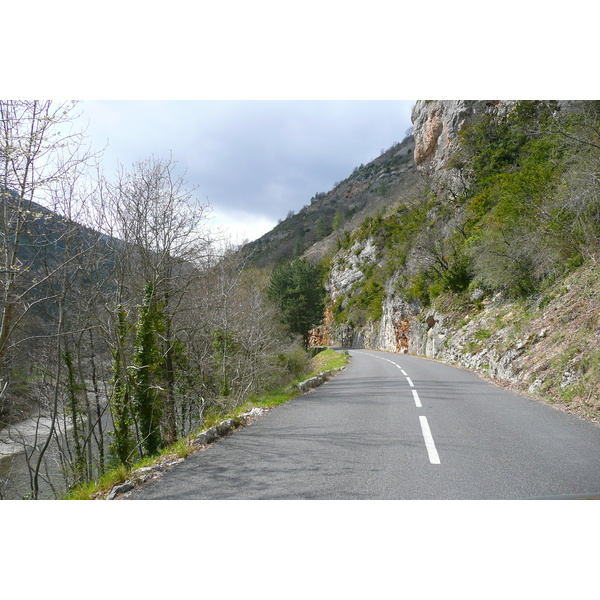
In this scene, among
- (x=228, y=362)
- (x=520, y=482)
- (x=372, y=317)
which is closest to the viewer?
(x=520, y=482)

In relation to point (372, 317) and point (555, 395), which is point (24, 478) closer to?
point (555, 395)

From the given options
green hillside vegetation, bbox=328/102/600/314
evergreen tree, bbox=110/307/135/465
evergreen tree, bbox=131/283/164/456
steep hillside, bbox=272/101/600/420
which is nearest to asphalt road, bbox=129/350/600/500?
steep hillside, bbox=272/101/600/420

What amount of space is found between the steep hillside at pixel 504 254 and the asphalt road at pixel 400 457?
7.71 feet

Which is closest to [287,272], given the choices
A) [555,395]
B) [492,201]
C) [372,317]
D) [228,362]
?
[372,317]

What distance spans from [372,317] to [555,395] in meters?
41.4

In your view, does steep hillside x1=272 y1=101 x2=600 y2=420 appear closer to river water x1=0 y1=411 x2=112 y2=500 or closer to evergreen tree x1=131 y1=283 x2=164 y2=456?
evergreen tree x1=131 y1=283 x2=164 y2=456

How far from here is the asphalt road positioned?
164 inches

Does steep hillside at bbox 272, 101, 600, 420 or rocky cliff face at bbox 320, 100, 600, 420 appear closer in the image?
rocky cliff face at bbox 320, 100, 600, 420

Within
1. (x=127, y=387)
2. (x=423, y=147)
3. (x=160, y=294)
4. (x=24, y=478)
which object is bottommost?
(x=24, y=478)

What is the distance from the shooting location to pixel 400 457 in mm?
5164

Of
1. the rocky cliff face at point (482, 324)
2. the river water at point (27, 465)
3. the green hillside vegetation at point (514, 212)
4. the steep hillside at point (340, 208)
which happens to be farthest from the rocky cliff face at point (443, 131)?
the river water at point (27, 465)

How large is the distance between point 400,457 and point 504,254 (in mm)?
15752

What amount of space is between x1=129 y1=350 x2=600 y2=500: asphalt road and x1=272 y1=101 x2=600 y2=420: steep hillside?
7.71ft

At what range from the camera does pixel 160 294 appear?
13.5 m
